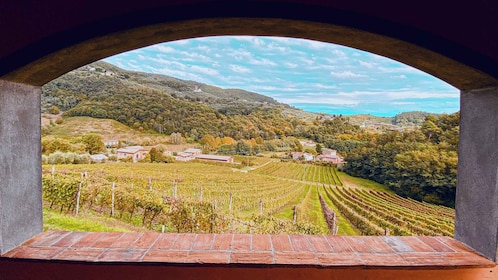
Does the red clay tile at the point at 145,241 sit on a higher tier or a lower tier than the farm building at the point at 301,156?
lower

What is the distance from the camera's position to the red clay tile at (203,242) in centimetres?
152

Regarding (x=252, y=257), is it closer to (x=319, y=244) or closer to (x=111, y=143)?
(x=319, y=244)

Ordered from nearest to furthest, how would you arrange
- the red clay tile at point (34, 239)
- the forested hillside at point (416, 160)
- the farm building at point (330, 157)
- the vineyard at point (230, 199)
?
1. the red clay tile at point (34, 239)
2. the forested hillside at point (416, 160)
3. the vineyard at point (230, 199)
4. the farm building at point (330, 157)

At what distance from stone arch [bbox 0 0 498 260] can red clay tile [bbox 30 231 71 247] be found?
0.22 feet

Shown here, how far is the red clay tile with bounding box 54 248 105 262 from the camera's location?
1.38 metres

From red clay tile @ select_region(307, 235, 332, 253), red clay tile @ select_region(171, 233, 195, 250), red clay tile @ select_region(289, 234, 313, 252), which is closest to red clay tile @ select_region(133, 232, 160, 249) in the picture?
red clay tile @ select_region(171, 233, 195, 250)

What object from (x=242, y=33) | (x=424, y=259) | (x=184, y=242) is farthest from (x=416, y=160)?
(x=184, y=242)

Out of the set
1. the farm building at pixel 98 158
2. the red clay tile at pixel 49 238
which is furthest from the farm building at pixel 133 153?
the red clay tile at pixel 49 238

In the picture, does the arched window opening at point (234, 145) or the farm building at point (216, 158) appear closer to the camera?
the arched window opening at point (234, 145)

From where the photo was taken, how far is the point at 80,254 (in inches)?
56.0

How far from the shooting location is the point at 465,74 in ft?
4.45

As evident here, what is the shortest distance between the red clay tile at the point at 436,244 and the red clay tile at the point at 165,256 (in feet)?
4.50

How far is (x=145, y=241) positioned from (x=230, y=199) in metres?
1.31

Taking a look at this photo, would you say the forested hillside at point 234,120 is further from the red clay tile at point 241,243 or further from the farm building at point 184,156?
the red clay tile at point 241,243
